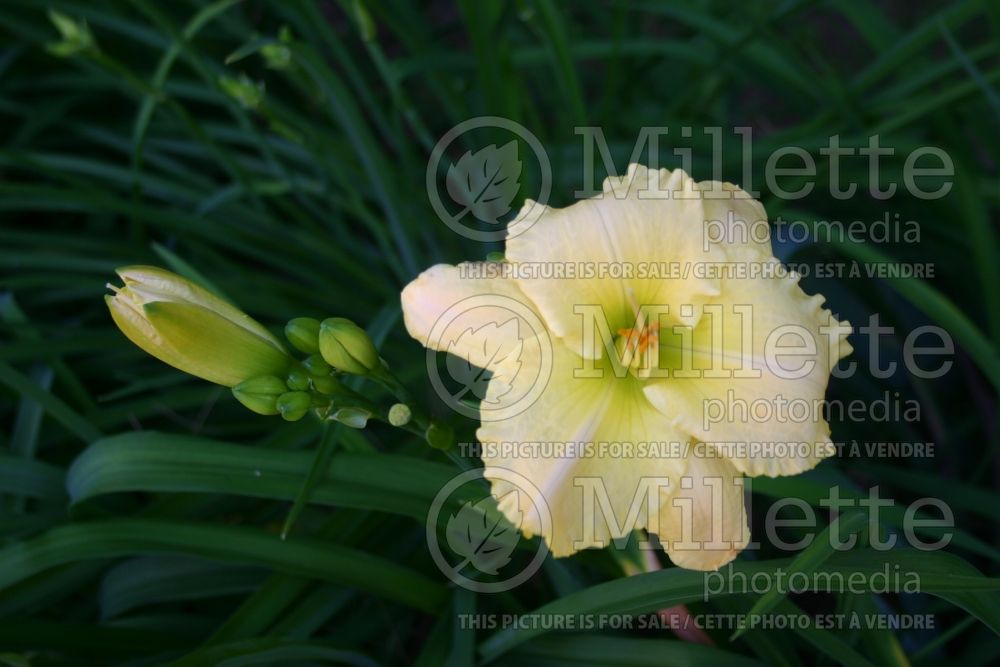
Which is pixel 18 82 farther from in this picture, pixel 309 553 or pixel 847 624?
pixel 847 624

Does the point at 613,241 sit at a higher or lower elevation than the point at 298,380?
higher

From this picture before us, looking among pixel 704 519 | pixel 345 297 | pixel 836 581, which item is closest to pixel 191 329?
pixel 704 519

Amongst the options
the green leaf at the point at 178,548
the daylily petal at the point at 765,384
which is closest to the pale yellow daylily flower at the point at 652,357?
the daylily petal at the point at 765,384

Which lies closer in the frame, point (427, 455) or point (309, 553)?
point (309, 553)

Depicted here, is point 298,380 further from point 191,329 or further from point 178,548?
point 178,548

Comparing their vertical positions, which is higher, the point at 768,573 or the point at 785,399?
the point at 785,399

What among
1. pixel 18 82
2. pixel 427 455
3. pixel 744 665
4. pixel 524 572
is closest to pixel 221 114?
pixel 18 82
